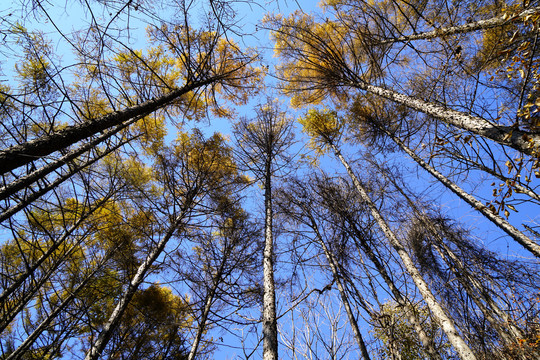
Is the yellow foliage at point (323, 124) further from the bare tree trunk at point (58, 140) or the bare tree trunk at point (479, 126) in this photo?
the bare tree trunk at point (58, 140)

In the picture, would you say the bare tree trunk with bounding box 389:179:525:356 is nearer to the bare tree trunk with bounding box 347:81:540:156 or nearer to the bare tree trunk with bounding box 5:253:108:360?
the bare tree trunk with bounding box 347:81:540:156

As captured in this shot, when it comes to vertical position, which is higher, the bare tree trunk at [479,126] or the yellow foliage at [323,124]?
the yellow foliage at [323,124]

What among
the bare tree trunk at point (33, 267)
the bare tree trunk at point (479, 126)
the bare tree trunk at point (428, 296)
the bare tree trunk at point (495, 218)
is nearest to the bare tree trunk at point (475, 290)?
the bare tree trunk at point (428, 296)

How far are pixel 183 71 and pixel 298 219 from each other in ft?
20.6

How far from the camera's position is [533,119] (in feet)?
6.46

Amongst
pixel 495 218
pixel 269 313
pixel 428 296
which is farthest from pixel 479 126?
pixel 495 218

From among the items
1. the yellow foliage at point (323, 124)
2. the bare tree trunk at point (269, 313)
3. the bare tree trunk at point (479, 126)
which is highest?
the yellow foliage at point (323, 124)

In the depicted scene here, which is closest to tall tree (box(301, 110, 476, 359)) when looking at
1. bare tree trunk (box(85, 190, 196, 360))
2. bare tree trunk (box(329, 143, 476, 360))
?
bare tree trunk (box(329, 143, 476, 360))

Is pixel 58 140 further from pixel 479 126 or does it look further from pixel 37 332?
pixel 479 126

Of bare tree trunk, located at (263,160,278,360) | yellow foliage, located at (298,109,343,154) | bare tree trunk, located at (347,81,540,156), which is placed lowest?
bare tree trunk, located at (263,160,278,360)

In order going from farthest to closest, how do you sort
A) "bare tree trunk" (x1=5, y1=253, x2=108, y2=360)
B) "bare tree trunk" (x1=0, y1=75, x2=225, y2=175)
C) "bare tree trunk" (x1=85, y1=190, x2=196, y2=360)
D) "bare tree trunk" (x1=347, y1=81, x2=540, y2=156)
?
"bare tree trunk" (x1=85, y1=190, x2=196, y2=360) → "bare tree trunk" (x1=5, y1=253, x2=108, y2=360) → "bare tree trunk" (x1=347, y1=81, x2=540, y2=156) → "bare tree trunk" (x1=0, y1=75, x2=225, y2=175)

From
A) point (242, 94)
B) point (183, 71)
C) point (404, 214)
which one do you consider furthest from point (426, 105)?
point (183, 71)

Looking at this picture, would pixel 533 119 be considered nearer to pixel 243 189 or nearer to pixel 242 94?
pixel 243 189

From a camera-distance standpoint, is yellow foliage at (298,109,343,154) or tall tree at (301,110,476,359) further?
yellow foliage at (298,109,343,154)
